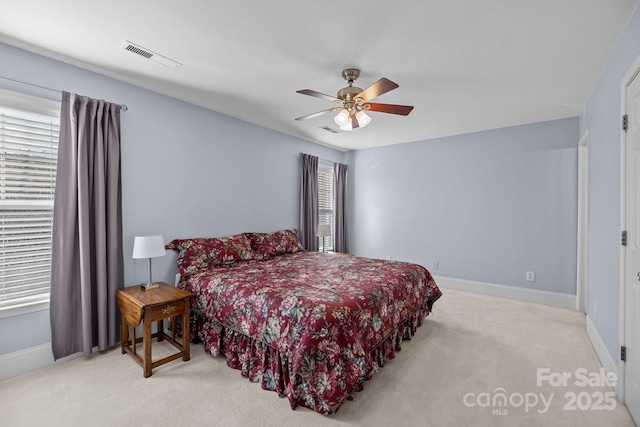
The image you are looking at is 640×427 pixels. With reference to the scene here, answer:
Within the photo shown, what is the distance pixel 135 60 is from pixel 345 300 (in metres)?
Answer: 2.65

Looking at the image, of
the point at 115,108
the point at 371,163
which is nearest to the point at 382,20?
the point at 115,108

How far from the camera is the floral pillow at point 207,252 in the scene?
3154 millimetres

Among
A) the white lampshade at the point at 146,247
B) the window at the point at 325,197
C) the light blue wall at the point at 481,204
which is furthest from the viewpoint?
the window at the point at 325,197

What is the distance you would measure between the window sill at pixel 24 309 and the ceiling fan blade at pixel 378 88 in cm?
318

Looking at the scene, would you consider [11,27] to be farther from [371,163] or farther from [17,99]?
[371,163]

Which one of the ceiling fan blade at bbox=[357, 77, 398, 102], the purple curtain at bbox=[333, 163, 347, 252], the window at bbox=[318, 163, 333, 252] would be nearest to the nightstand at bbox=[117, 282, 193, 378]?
the ceiling fan blade at bbox=[357, 77, 398, 102]

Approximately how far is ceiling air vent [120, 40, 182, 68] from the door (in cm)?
336

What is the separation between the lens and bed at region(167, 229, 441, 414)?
195 cm

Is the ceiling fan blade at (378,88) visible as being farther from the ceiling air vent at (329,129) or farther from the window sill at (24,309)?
the window sill at (24,309)

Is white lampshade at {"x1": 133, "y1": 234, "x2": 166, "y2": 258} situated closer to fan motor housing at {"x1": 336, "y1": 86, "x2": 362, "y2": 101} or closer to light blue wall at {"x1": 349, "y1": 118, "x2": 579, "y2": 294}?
fan motor housing at {"x1": 336, "y1": 86, "x2": 362, "y2": 101}

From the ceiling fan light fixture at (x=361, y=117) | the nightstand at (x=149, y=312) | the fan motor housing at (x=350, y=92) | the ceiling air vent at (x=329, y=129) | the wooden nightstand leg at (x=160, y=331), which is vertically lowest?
the wooden nightstand leg at (x=160, y=331)

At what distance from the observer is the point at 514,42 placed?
2.24 m

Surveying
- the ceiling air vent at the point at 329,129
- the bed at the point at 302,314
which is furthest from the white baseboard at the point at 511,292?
the ceiling air vent at the point at 329,129

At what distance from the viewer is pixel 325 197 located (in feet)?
19.1
